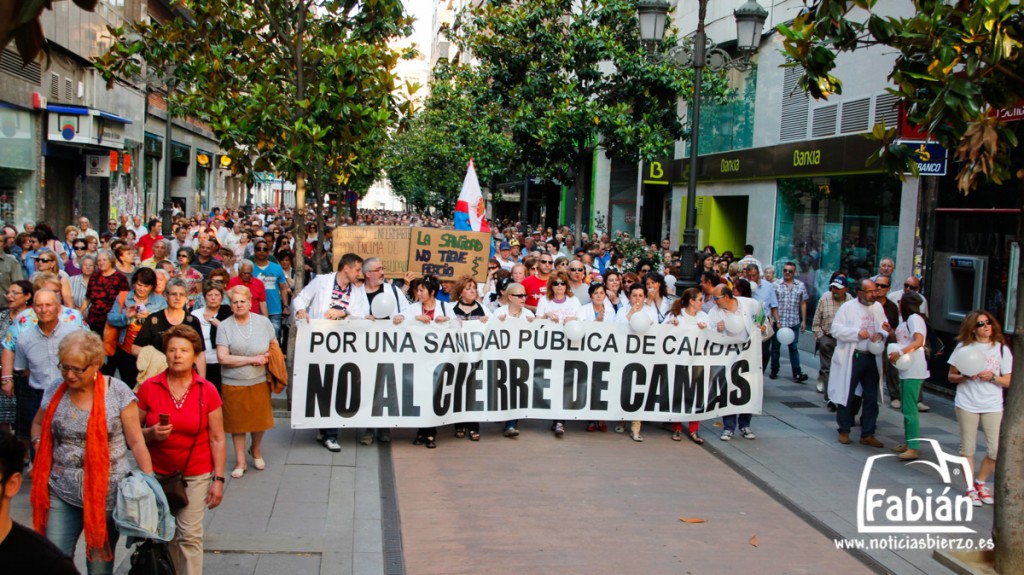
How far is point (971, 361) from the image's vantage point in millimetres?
8297

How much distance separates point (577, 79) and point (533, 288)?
9.06 m

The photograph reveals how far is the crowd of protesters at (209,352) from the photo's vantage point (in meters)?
4.92

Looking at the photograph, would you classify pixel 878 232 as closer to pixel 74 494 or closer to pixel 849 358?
pixel 849 358

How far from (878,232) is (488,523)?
11257mm

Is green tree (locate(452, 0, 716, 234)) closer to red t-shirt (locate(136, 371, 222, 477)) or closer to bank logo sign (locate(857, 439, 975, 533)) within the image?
bank logo sign (locate(857, 439, 975, 533))

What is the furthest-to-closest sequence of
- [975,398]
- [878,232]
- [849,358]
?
[878,232]
[849,358]
[975,398]

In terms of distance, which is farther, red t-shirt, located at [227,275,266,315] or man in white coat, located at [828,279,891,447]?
red t-shirt, located at [227,275,266,315]

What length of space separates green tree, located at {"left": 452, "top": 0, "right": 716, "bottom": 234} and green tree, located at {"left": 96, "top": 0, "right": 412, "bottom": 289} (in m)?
6.65

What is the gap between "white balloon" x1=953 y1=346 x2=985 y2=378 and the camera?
27.2 ft

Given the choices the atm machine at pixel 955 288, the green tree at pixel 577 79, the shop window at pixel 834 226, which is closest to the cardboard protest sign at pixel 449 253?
the atm machine at pixel 955 288

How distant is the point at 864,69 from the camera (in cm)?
1705

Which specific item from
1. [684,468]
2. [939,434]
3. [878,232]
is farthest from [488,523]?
[878,232]

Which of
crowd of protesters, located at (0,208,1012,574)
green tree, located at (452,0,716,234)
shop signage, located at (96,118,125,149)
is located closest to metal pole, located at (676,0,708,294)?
crowd of protesters, located at (0,208,1012,574)

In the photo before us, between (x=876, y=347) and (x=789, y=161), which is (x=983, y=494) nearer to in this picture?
(x=876, y=347)
